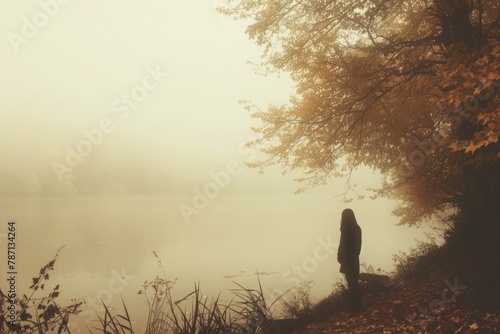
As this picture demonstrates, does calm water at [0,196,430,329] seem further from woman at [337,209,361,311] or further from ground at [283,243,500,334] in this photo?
woman at [337,209,361,311]

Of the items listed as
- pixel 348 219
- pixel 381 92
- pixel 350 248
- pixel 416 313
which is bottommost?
pixel 416 313

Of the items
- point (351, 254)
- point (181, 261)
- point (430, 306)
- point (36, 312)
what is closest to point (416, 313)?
point (430, 306)

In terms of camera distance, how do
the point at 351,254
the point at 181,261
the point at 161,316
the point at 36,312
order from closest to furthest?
the point at 36,312
the point at 161,316
the point at 351,254
the point at 181,261

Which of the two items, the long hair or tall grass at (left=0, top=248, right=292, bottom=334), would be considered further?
the long hair

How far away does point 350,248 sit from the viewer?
26.3 ft

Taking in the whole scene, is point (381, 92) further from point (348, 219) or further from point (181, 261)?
point (181, 261)

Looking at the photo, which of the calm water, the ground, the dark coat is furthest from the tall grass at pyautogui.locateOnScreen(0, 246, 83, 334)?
the calm water

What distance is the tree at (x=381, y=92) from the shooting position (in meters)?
8.16

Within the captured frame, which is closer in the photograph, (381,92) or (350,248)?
(350,248)

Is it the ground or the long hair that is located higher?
the long hair

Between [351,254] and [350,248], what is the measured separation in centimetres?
13

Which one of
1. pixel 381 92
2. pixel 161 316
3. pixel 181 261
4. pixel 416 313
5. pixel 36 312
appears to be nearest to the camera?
pixel 36 312

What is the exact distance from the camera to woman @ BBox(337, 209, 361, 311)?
794cm

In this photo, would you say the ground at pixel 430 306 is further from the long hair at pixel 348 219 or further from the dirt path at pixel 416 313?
the long hair at pixel 348 219
